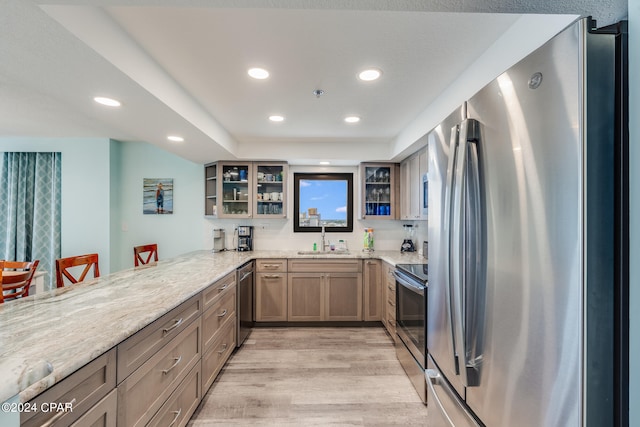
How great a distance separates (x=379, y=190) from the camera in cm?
410

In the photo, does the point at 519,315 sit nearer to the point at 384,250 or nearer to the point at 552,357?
the point at 552,357

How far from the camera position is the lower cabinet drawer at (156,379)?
123 cm

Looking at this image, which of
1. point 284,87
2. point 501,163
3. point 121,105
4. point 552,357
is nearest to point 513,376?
point 552,357

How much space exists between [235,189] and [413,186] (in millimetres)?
2417

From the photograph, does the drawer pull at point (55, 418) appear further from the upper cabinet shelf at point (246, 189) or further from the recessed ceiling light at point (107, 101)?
the upper cabinet shelf at point (246, 189)

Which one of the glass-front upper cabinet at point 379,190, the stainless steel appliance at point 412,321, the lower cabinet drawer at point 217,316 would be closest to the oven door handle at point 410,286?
the stainless steel appliance at point 412,321

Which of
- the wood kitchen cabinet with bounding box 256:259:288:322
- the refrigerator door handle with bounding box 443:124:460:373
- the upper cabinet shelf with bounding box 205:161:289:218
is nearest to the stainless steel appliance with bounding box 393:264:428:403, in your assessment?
the refrigerator door handle with bounding box 443:124:460:373

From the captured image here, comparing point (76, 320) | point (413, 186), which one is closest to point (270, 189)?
point (413, 186)

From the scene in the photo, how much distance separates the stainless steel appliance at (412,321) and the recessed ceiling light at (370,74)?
154 cm

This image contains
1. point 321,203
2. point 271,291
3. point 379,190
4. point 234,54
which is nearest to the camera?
point 234,54

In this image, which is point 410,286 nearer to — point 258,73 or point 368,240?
point 368,240

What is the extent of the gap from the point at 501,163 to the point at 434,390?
1.15m

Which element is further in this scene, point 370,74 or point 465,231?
point 370,74

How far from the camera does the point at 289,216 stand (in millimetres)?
4266
